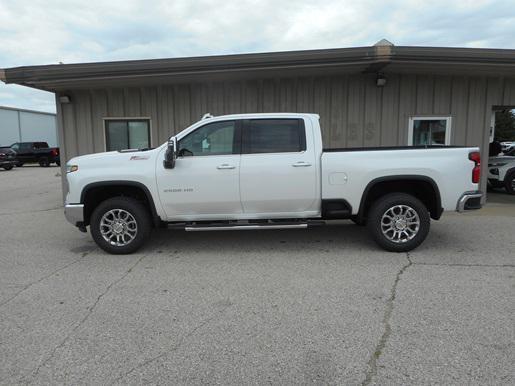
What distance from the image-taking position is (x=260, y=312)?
3840mm

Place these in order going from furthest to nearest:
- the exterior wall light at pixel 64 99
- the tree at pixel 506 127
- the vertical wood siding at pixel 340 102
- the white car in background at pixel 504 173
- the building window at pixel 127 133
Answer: the tree at pixel 506 127 < the white car in background at pixel 504 173 < the building window at pixel 127 133 < the exterior wall light at pixel 64 99 < the vertical wood siding at pixel 340 102

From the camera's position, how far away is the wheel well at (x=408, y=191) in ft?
18.5

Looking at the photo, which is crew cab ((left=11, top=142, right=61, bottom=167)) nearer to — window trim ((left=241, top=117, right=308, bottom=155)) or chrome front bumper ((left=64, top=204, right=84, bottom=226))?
chrome front bumper ((left=64, top=204, right=84, bottom=226))

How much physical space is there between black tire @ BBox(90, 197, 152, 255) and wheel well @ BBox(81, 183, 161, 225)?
0.49 ft

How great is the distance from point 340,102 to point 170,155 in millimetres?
5353

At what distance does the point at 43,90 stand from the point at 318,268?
327 inches

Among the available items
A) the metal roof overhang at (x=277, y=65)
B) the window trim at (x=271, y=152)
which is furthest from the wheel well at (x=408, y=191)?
the metal roof overhang at (x=277, y=65)

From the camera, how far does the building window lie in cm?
995

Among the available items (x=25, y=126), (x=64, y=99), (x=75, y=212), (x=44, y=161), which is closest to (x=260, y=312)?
(x=75, y=212)

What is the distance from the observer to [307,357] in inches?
119

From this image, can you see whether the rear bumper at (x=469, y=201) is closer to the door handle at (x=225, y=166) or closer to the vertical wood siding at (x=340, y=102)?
the door handle at (x=225, y=166)

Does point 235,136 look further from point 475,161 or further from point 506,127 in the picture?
point 506,127

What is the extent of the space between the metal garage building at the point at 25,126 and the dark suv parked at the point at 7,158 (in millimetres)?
14144

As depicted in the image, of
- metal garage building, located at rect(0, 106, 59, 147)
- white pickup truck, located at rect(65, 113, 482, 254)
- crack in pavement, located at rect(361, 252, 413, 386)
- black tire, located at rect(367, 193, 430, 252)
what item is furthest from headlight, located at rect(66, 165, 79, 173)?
metal garage building, located at rect(0, 106, 59, 147)
